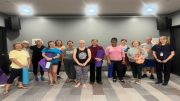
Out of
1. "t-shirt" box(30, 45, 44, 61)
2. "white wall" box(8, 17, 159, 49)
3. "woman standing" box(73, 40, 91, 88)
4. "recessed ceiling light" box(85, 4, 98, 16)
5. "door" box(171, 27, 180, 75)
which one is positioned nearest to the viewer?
"woman standing" box(73, 40, 91, 88)

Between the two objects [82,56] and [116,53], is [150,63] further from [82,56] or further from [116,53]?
[82,56]

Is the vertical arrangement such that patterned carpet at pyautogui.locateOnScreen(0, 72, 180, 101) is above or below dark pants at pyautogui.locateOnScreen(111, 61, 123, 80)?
below

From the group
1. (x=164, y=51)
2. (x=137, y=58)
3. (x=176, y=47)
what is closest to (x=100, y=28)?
(x=176, y=47)

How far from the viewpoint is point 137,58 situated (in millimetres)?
6918

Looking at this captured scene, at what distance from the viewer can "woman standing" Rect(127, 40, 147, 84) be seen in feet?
22.7

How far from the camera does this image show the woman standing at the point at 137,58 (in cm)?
693

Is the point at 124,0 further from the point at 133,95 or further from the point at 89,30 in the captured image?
the point at 89,30

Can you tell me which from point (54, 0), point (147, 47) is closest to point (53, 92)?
point (54, 0)

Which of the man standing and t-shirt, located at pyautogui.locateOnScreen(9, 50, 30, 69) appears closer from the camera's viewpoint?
t-shirt, located at pyautogui.locateOnScreen(9, 50, 30, 69)

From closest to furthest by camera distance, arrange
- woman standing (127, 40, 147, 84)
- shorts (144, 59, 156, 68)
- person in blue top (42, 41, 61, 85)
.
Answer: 1. person in blue top (42, 41, 61, 85)
2. woman standing (127, 40, 147, 84)
3. shorts (144, 59, 156, 68)

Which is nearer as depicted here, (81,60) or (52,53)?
(81,60)

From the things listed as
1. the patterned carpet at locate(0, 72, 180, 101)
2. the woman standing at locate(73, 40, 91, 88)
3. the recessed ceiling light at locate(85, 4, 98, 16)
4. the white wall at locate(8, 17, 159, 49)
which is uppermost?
the recessed ceiling light at locate(85, 4, 98, 16)

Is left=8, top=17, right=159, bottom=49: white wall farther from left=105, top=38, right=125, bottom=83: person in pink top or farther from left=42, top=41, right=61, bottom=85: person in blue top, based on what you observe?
left=42, top=41, right=61, bottom=85: person in blue top

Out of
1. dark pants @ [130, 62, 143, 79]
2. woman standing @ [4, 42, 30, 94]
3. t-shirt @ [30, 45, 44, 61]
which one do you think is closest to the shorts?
dark pants @ [130, 62, 143, 79]
